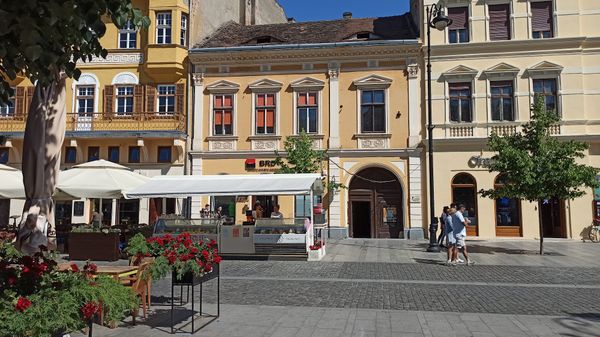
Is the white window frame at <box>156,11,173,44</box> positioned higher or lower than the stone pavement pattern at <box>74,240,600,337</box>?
higher

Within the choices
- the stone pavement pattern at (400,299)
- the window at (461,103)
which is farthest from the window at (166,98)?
the window at (461,103)

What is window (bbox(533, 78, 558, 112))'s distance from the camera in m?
21.2

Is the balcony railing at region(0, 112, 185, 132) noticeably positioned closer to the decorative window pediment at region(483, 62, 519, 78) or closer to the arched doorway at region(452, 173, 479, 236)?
the arched doorway at region(452, 173, 479, 236)

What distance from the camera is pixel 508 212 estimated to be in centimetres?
2125

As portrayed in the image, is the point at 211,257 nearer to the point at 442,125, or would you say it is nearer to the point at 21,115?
the point at 442,125

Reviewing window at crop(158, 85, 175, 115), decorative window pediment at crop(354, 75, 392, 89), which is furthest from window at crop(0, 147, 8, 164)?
decorative window pediment at crop(354, 75, 392, 89)

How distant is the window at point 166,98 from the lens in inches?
936

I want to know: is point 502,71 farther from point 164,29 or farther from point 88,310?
point 88,310

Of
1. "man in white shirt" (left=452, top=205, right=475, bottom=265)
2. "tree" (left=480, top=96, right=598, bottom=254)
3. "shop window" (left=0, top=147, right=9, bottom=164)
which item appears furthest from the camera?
"shop window" (left=0, top=147, right=9, bottom=164)

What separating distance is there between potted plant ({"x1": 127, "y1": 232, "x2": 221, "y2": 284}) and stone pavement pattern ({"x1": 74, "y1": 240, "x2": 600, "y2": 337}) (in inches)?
30.2

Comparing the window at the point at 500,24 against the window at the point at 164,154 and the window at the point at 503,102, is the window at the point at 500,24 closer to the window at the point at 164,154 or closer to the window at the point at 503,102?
the window at the point at 503,102

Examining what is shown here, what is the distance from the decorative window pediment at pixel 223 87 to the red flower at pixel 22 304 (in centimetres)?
2077

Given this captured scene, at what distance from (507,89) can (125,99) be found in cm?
1890

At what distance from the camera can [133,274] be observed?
22.6ft
